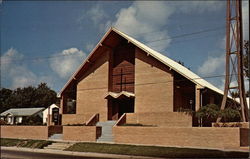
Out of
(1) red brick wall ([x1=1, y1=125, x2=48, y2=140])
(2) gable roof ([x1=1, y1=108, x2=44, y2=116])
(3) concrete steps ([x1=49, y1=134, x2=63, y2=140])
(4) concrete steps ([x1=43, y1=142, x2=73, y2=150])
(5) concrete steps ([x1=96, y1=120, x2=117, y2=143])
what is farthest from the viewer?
(1) red brick wall ([x1=1, y1=125, x2=48, y2=140])

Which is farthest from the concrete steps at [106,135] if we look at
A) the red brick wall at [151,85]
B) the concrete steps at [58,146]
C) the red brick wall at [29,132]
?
the red brick wall at [29,132]

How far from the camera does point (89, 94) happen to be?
32094mm

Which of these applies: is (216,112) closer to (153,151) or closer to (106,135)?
(153,151)

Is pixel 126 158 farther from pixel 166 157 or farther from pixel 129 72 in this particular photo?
pixel 129 72

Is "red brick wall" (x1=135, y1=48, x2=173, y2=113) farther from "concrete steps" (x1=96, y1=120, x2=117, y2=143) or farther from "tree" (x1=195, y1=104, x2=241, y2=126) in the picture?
"tree" (x1=195, y1=104, x2=241, y2=126)

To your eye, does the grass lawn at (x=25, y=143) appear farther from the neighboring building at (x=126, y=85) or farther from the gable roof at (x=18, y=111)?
the gable roof at (x=18, y=111)

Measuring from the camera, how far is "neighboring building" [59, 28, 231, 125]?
91.3ft

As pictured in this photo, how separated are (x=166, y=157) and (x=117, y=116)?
46.3 feet

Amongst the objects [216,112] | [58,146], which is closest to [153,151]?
[216,112]

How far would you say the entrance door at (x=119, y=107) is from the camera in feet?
101

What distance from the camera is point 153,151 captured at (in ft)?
60.4

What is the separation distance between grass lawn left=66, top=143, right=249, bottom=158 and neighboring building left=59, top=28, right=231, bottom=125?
650 cm

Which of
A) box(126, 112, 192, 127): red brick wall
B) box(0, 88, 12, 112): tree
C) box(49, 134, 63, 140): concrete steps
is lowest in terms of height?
box(49, 134, 63, 140): concrete steps

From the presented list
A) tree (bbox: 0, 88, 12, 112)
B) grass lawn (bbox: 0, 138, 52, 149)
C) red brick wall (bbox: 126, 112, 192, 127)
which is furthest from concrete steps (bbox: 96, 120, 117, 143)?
tree (bbox: 0, 88, 12, 112)
